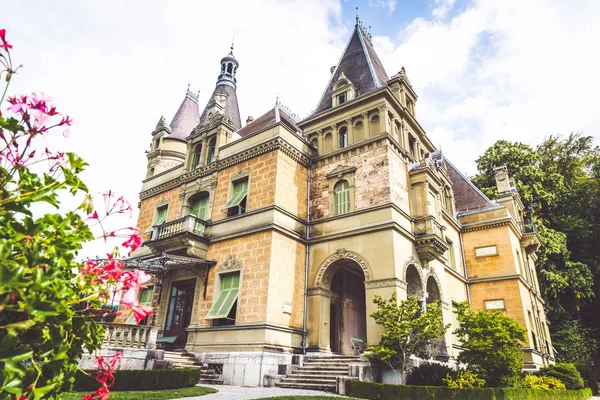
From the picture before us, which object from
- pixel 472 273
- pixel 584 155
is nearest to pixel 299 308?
pixel 472 273

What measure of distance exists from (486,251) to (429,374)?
13.5 m

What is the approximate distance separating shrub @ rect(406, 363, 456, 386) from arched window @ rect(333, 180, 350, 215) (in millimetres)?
7354

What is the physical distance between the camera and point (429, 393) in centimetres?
1019

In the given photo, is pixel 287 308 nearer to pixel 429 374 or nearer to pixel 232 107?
pixel 429 374

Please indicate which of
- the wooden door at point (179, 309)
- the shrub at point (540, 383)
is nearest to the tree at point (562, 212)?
the shrub at point (540, 383)

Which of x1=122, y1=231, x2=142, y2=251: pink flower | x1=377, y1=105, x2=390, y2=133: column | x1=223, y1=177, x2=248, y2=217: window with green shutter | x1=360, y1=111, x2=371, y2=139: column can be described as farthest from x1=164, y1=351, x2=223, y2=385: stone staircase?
x1=122, y1=231, x2=142, y2=251: pink flower

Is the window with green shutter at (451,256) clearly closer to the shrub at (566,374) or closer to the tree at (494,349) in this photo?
the shrub at (566,374)

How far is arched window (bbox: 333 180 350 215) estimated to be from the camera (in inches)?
703

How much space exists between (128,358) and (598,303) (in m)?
34.4

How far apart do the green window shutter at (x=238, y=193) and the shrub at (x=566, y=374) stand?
16.2 metres

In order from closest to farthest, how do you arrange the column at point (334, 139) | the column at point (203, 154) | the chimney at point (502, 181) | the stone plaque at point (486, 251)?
the column at point (334, 139), the column at point (203, 154), the stone plaque at point (486, 251), the chimney at point (502, 181)

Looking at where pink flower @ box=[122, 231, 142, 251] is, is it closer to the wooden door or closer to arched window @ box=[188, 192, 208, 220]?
the wooden door

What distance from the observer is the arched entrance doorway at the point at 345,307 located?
18.0 m

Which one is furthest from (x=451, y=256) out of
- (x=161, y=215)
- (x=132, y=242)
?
(x=132, y=242)
